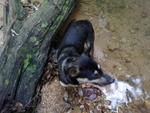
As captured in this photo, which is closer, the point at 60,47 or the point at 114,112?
the point at 114,112

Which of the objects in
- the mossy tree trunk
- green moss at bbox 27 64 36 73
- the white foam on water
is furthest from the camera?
the white foam on water

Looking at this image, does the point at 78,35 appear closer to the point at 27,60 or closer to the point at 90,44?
the point at 90,44

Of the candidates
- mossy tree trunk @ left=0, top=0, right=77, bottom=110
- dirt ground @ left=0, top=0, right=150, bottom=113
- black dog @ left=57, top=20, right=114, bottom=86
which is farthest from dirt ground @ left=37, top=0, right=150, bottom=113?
mossy tree trunk @ left=0, top=0, right=77, bottom=110

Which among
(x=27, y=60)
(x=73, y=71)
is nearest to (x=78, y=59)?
(x=73, y=71)

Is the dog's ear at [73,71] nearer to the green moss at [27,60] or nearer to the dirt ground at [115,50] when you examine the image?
the dirt ground at [115,50]

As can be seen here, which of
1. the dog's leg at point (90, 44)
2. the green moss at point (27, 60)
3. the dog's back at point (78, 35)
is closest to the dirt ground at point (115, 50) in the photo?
the dog's leg at point (90, 44)

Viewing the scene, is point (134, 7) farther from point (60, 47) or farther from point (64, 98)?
point (64, 98)

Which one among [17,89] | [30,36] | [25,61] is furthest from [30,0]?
[17,89]

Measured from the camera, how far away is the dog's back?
507 centimetres

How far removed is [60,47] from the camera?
5.05 m

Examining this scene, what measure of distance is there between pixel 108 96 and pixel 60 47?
133cm

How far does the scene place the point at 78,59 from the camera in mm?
4504

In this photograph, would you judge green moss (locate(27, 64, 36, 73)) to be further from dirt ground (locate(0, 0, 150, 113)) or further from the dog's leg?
the dog's leg

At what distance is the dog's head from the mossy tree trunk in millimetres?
548
